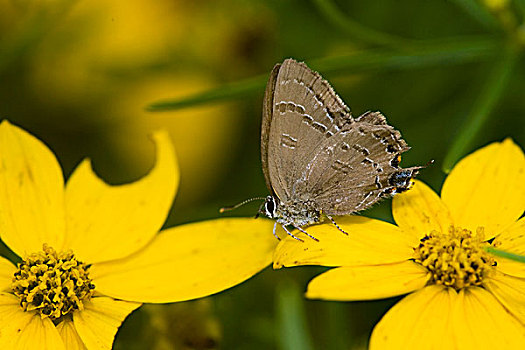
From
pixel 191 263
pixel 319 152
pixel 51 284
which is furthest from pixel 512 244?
pixel 51 284

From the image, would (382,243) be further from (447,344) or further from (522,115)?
(522,115)

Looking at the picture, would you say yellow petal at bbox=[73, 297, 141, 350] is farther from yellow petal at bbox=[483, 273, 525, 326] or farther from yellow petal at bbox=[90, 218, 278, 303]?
yellow petal at bbox=[483, 273, 525, 326]

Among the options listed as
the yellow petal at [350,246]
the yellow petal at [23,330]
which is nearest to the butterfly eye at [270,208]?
the yellow petal at [350,246]

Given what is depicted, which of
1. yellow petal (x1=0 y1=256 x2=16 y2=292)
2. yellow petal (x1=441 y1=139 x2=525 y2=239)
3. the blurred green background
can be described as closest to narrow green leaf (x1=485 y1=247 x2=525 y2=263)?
yellow petal (x1=441 y1=139 x2=525 y2=239)

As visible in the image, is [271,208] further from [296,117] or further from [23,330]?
[23,330]

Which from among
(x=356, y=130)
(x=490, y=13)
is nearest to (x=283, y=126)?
(x=356, y=130)

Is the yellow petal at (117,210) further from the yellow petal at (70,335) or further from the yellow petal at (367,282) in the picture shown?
the yellow petal at (367,282)
